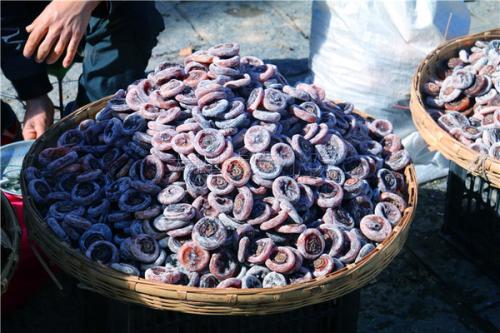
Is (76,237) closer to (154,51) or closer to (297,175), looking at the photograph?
(297,175)

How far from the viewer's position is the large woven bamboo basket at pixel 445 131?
2027 millimetres

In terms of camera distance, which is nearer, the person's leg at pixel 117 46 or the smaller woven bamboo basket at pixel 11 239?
the smaller woven bamboo basket at pixel 11 239

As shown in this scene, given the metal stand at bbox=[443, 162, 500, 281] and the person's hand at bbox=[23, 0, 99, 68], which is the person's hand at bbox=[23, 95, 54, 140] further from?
the metal stand at bbox=[443, 162, 500, 281]

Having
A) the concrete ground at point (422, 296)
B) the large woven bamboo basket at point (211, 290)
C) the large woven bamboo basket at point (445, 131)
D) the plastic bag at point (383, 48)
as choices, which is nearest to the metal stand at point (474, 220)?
the concrete ground at point (422, 296)

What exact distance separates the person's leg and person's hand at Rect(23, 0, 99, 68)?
0.31 metres

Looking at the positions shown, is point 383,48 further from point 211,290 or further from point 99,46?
point 211,290

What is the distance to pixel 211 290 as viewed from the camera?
1.56m

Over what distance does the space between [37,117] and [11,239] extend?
3.33 feet

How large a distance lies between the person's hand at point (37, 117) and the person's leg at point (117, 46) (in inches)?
4.2

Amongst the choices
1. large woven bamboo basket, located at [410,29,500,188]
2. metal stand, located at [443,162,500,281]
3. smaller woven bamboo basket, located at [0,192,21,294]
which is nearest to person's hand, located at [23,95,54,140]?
smaller woven bamboo basket, located at [0,192,21,294]

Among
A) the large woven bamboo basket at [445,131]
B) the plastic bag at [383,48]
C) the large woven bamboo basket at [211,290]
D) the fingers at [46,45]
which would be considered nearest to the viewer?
the large woven bamboo basket at [211,290]

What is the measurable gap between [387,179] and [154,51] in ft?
6.22

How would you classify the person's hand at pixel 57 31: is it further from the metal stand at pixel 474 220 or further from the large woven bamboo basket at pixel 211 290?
the metal stand at pixel 474 220

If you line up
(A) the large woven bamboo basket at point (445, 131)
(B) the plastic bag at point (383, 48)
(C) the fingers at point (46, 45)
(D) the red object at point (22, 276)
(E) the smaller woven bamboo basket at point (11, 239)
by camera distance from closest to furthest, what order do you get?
(E) the smaller woven bamboo basket at point (11, 239), (A) the large woven bamboo basket at point (445, 131), (D) the red object at point (22, 276), (C) the fingers at point (46, 45), (B) the plastic bag at point (383, 48)
